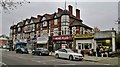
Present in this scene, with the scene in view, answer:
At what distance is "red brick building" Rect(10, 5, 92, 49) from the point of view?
52.7 meters

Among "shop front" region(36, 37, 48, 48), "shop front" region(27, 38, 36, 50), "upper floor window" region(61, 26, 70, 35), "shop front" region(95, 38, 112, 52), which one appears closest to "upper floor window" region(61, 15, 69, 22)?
"upper floor window" region(61, 26, 70, 35)

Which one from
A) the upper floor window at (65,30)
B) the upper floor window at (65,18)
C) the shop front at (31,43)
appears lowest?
the shop front at (31,43)

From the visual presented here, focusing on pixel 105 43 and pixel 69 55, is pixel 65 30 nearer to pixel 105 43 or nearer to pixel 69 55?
pixel 105 43

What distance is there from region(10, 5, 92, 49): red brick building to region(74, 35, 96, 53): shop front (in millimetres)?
1433

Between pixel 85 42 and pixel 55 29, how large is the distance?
15.5 m

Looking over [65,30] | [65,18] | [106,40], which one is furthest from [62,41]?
[106,40]

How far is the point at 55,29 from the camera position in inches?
2314

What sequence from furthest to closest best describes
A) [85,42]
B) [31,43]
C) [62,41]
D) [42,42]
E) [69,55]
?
[31,43] < [42,42] < [62,41] < [85,42] < [69,55]

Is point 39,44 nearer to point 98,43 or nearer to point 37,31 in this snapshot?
point 37,31

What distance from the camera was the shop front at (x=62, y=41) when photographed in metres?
48.8

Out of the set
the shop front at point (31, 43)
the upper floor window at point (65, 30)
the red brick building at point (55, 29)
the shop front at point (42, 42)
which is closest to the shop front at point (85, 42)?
the red brick building at point (55, 29)

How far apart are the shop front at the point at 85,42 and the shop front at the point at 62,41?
2.37m

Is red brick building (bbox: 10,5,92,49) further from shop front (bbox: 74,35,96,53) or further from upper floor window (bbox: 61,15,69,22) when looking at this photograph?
shop front (bbox: 74,35,96,53)

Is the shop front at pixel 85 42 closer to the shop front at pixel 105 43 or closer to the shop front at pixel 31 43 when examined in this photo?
the shop front at pixel 105 43
